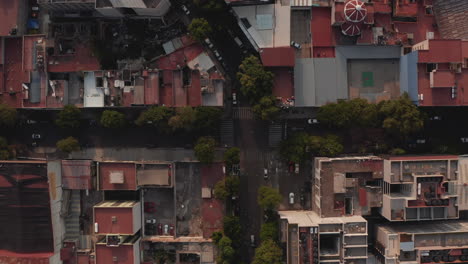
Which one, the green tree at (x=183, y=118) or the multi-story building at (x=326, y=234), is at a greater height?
the green tree at (x=183, y=118)

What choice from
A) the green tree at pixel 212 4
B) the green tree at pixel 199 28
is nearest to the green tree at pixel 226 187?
the green tree at pixel 199 28

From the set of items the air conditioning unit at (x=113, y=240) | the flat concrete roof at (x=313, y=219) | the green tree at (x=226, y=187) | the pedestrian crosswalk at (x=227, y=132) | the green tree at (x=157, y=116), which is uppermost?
the green tree at (x=157, y=116)

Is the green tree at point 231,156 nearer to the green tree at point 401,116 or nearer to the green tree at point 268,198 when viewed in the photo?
the green tree at point 268,198

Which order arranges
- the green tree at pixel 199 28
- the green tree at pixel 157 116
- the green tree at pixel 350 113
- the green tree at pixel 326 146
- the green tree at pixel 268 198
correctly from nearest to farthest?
the green tree at pixel 199 28 → the green tree at pixel 157 116 → the green tree at pixel 350 113 → the green tree at pixel 268 198 → the green tree at pixel 326 146

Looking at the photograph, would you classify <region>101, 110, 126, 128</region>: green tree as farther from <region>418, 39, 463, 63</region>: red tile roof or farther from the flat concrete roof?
<region>418, 39, 463, 63</region>: red tile roof

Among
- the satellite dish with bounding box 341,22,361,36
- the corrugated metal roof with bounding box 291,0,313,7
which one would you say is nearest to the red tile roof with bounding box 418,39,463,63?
the satellite dish with bounding box 341,22,361,36

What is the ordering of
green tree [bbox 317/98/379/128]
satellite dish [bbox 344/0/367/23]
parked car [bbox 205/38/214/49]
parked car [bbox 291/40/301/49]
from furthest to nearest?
parked car [bbox 205/38/214/49] < parked car [bbox 291/40/301/49] < green tree [bbox 317/98/379/128] < satellite dish [bbox 344/0/367/23]
